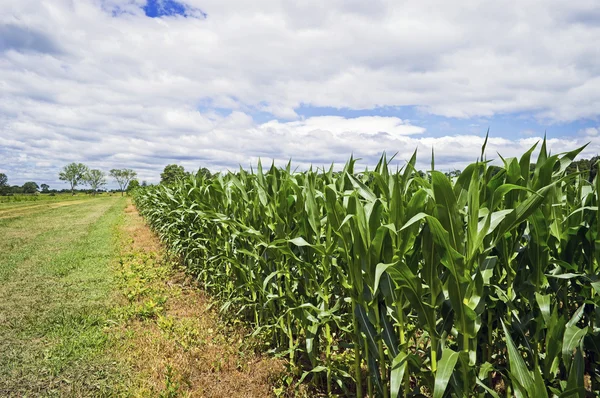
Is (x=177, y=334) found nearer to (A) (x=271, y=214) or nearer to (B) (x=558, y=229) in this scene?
(A) (x=271, y=214)

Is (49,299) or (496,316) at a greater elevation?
(496,316)

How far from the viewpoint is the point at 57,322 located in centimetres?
520

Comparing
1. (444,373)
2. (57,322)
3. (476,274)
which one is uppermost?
(476,274)

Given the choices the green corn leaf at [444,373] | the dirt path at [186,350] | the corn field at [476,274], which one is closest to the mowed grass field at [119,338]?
the dirt path at [186,350]

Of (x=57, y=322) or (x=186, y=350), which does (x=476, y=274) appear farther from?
(x=57, y=322)

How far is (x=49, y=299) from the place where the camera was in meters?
6.25

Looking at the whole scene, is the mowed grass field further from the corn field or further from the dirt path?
the corn field

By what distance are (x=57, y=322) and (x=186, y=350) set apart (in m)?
2.32

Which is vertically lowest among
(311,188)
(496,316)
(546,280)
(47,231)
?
(47,231)

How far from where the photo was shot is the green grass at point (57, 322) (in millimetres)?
3629

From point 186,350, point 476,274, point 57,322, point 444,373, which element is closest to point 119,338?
point 186,350

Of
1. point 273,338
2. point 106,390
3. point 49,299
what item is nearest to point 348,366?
point 273,338

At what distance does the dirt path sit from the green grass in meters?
0.26

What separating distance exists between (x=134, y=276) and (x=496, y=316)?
655cm
